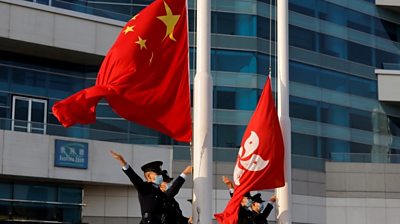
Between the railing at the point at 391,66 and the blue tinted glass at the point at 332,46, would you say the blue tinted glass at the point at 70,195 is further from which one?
the railing at the point at 391,66

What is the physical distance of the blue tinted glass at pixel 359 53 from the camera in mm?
38344

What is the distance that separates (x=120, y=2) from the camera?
3281 cm

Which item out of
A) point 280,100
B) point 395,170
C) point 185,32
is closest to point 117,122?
point 395,170

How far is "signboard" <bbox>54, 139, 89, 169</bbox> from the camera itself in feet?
90.6

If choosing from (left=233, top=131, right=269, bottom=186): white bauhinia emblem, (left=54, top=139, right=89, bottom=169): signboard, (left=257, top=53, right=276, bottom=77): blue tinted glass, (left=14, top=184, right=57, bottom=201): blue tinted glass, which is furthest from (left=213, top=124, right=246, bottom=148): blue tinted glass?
(left=233, top=131, right=269, bottom=186): white bauhinia emblem

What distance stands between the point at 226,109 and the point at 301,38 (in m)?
5.15

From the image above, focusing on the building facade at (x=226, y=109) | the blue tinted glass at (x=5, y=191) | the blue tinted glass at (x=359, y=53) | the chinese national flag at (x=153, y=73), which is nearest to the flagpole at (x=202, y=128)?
the chinese national flag at (x=153, y=73)

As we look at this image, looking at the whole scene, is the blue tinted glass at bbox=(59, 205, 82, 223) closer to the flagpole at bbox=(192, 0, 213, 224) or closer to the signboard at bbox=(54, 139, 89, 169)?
the signboard at bbox=(54, 139, 89, 169)

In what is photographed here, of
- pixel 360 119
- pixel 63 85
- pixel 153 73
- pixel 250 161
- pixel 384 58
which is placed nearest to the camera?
pixel 153 73

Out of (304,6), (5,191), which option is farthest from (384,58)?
(5,191)

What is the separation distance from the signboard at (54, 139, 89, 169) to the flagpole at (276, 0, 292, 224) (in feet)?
44.7

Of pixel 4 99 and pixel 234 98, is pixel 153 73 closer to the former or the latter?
pixel 4 99

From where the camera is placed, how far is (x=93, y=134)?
28.6 metres

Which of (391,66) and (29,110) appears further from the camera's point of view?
(391,66)
